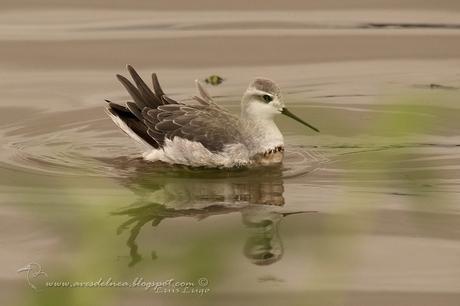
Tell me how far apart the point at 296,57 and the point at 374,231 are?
6042 millimetres

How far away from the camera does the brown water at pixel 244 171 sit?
683cm

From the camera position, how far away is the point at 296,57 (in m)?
15.0

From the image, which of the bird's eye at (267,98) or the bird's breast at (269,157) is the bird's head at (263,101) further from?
the bird's breast at (269,157)

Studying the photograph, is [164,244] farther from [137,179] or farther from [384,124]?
[384,124]

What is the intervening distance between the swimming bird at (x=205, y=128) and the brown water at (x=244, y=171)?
6.8 inches

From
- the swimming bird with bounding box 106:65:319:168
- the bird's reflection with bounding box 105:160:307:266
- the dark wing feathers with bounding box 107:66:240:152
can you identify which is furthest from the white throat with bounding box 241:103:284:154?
the bird's reflection with bounding box 105:160:307:266

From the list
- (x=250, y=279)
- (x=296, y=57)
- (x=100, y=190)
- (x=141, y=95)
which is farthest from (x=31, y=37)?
(x=250, y=279)

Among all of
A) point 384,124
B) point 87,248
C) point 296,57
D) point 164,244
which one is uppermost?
point 296,57

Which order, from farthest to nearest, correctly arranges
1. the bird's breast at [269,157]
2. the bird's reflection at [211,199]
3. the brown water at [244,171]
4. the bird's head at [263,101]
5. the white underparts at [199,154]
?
the bird's head at [263,101] → the bird's breast at [269,157] → the white underparts at [199,154] → the bird's reflection at [211,199] → the brown water at [244,171]

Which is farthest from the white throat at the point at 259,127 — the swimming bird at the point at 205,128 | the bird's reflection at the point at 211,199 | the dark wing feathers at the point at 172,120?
the bird's reflection at the point at 211,199

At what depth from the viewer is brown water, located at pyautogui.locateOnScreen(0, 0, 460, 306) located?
6828mm

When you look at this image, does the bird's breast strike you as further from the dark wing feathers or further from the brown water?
the dark wing feathers

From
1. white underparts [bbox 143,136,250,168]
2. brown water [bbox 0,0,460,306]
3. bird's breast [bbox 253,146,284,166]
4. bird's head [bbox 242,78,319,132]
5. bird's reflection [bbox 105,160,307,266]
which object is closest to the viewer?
brown water [bbox 0,0,460,306]

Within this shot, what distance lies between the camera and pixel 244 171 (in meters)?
11.0
